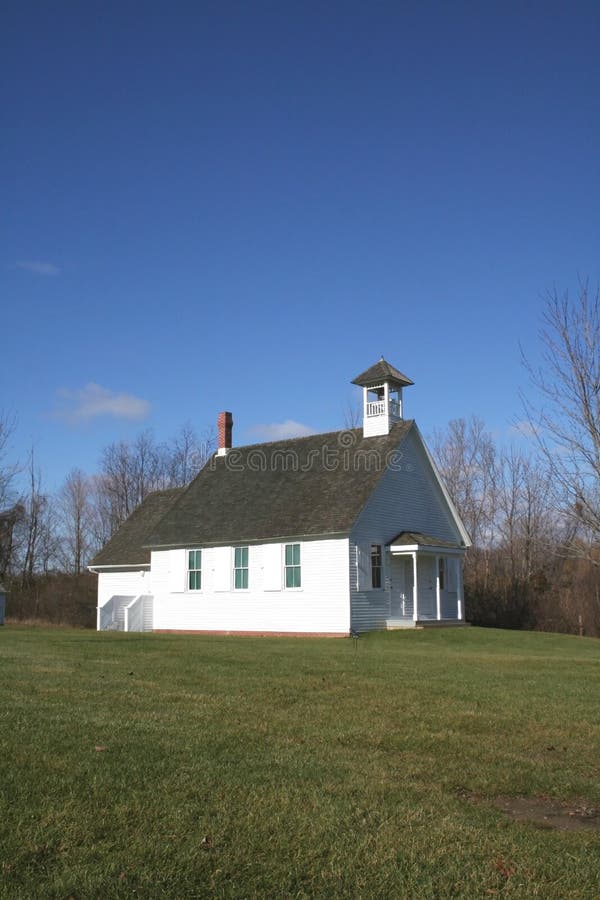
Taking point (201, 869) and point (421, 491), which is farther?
point (421, 491)

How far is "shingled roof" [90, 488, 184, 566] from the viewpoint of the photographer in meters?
37.1

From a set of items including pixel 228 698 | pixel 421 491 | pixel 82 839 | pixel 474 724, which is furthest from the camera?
pixel 421 491

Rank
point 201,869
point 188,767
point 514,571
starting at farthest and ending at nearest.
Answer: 1. point 514,571
2. point 188,767
3. point 201,869

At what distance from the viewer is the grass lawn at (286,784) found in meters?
4.73

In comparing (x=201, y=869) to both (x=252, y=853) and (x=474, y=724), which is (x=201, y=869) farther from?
(x=474, y=724)

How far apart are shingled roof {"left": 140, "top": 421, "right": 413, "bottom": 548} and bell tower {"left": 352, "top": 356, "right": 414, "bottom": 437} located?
0.44m

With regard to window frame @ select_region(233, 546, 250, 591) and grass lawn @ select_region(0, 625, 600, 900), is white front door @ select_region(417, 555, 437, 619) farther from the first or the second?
grass lawn @ select_region(0, 625, 600, 900)

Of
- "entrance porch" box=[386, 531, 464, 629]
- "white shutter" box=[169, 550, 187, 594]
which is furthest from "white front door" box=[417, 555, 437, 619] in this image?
"white shutter" box=[169, 550, 187, 594]

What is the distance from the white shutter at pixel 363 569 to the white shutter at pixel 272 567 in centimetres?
298

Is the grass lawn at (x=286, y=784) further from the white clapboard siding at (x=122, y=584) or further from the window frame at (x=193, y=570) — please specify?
the white clapboard siding at (x=122, y=584)

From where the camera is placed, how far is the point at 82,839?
5062 mm

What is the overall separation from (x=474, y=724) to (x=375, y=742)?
159 cm

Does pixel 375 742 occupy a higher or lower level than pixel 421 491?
lower

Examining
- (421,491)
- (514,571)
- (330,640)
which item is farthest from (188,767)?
(514,571)
